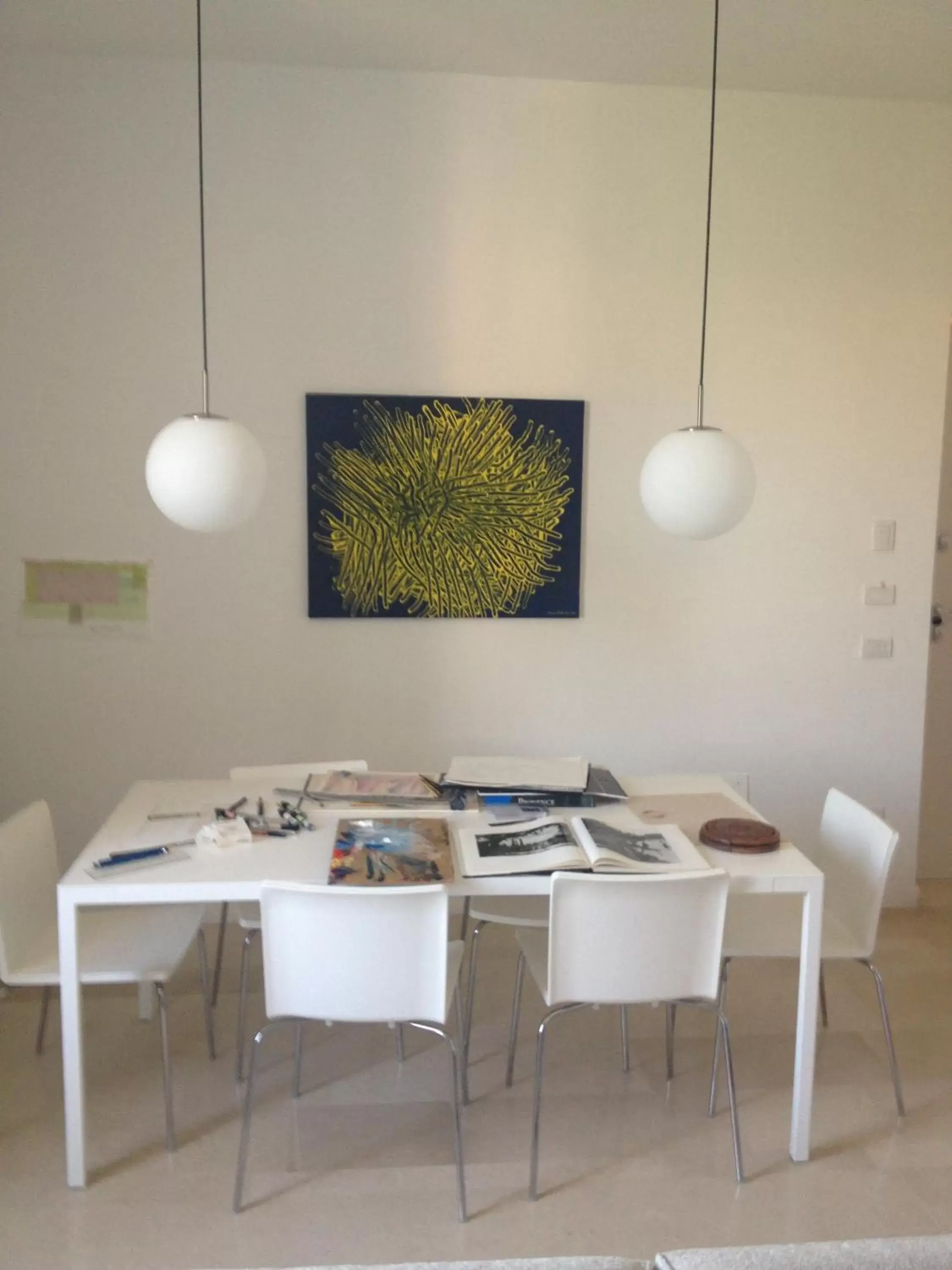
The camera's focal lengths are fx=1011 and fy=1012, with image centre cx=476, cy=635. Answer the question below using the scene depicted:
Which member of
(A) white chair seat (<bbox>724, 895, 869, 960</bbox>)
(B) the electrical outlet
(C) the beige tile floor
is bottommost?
(C) the beige tile floor

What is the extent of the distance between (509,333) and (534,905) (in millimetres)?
1796

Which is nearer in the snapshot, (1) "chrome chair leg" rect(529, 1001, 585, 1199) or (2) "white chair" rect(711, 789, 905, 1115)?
(1) "chrome chair leg" rect(529, 1001, 585, 1199)

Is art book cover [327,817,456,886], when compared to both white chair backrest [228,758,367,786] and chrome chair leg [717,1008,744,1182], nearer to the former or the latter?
white chair backrest [228,758,367,786]

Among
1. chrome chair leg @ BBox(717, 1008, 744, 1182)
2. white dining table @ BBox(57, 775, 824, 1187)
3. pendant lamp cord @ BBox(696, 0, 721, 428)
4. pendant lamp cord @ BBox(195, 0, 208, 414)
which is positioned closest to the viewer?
white dining table @ BBox(57, 775, 824, 1187)

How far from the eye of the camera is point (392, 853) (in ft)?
7.05

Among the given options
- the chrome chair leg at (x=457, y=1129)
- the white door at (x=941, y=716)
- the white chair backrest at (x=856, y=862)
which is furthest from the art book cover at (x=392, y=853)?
the white door at (x=941, y=716)

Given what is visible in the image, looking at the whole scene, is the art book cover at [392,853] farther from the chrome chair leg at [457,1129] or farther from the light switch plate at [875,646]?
the light switch plate at [875,646]

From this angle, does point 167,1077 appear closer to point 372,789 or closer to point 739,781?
point 372,789

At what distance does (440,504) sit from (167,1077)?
1843 mm

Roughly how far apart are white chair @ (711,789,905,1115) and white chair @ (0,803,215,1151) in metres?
1.24

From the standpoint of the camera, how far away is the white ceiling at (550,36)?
271cm

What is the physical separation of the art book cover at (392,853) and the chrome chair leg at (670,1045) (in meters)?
0.77

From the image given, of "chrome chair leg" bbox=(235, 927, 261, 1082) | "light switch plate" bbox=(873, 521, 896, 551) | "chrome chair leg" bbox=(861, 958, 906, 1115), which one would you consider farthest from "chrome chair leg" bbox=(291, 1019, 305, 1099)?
"light switch plate" bbox=(873, 521, 896, 551)

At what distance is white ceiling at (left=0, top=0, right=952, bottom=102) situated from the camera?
8.89ft
